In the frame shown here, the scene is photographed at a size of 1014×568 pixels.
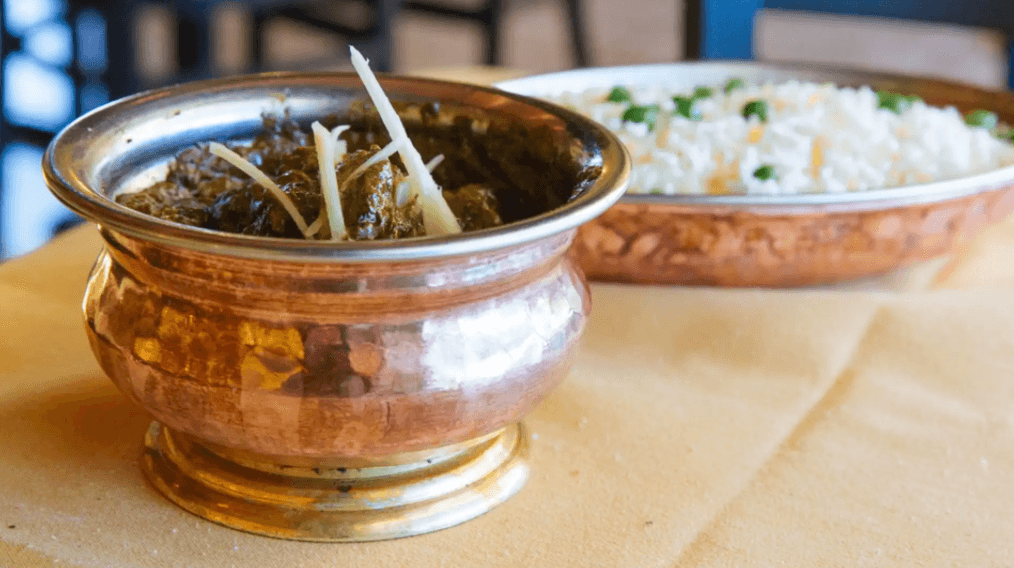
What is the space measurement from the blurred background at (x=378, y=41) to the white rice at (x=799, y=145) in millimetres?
867

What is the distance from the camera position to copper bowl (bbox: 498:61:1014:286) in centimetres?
111

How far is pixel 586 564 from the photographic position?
74cm

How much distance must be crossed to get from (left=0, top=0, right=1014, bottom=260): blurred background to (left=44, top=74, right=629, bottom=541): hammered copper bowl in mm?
1751

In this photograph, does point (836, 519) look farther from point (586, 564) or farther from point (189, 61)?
point (189, 61)

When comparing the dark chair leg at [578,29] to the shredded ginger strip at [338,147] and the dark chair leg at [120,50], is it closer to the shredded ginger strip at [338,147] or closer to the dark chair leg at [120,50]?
the dark chair leg at [120,50]

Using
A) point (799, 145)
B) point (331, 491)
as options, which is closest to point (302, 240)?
point (331, 491)

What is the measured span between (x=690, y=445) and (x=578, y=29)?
4.00 meters

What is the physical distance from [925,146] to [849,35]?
488cm

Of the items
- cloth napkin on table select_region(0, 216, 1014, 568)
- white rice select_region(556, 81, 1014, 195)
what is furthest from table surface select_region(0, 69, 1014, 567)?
white rice select_region(556, 81, 1014, 195)

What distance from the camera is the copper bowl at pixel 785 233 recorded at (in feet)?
3.64

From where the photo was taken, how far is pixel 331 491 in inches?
30.2

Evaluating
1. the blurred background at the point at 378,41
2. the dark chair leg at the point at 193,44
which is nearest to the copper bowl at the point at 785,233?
the blurred background at the point at 378,41

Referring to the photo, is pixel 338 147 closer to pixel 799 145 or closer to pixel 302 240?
pixel 302 240

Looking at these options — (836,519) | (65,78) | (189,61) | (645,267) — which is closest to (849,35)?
(189,61)
